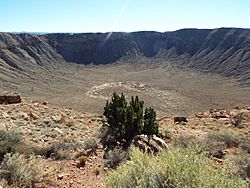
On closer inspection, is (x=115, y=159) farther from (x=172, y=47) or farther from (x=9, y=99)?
(x=172, y=47)

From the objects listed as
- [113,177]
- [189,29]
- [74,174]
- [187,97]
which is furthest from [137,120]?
[189,29]

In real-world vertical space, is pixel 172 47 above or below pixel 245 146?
above

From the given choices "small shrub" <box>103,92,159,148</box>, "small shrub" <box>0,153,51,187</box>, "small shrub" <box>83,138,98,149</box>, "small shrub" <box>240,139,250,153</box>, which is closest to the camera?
"small shrub" <box>0,153,51,187</box>

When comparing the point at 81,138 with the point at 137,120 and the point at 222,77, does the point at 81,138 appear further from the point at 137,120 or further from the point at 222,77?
the point at 222,77

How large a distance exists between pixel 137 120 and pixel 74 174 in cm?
377

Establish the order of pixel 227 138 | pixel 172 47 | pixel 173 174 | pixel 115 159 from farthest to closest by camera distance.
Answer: pixel 172 47 < pixel 227 138 < pixel 115 159 < pixel 173 174

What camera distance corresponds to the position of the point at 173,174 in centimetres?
537

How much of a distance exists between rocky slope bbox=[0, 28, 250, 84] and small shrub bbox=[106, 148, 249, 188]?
80.8 m

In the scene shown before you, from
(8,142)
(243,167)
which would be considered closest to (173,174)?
(243,167)

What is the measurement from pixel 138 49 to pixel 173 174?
126 meters

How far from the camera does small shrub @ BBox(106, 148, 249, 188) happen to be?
495 cm

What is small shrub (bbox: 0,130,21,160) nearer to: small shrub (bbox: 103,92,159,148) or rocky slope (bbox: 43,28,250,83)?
small shrub (bbox: 103,92,159,148)

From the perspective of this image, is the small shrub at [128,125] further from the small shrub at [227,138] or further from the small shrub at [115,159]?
the small shrub at [227,138]

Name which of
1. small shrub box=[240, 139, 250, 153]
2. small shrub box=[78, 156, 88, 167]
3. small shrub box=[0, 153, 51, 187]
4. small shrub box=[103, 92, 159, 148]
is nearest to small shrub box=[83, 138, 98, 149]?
small shrub box=[103, 92, 159, 148]
